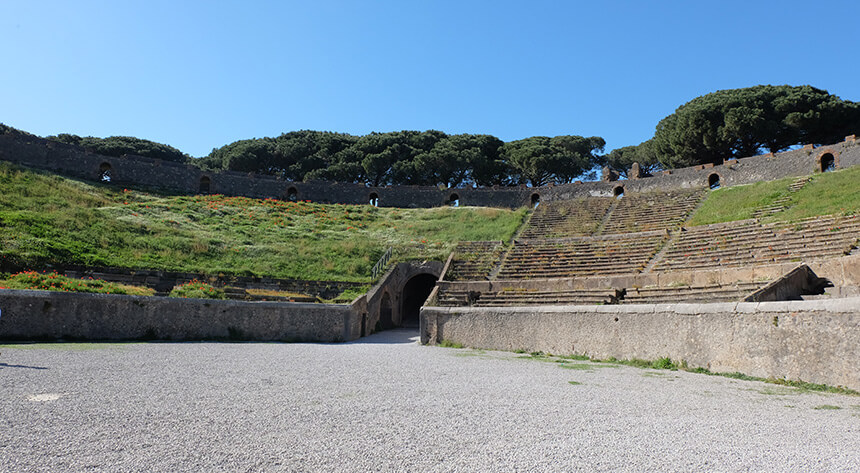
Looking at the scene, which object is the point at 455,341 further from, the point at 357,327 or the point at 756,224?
the point at 756,224

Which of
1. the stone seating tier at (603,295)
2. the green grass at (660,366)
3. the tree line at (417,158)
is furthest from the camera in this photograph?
the tree line at (417,158)

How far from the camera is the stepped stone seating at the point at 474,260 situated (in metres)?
22.3

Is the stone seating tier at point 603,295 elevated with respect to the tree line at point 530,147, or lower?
lower

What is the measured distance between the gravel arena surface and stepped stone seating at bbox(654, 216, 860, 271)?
414 inches

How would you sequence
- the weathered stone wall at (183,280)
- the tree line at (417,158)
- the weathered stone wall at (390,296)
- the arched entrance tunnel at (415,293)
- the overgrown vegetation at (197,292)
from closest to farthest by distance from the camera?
the overgrown vegetation at (197,292), the weathered stone wall at (183,280), the weathered stone wall at (390,296), the arched entrance tunnel at (415,293), the tree line at (417,158)

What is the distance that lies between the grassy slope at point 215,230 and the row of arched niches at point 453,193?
3.37 metres

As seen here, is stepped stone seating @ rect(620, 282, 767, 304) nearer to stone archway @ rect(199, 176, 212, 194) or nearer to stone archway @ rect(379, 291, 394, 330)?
stone archway @ rect(379, 291, 394, 330)

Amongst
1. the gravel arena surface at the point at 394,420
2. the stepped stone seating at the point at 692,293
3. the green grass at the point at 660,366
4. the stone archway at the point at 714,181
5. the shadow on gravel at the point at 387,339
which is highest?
the stone archway at the point at 714,181

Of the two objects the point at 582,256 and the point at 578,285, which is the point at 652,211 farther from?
the point at 578,285

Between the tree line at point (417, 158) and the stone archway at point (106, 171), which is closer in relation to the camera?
the stone archway at point (106, 171)

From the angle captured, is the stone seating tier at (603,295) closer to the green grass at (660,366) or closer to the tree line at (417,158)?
the green grass at (660,366)

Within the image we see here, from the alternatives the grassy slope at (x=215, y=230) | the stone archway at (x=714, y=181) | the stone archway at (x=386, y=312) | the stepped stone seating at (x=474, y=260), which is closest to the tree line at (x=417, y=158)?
the grassy slope at (x=215, y=230)

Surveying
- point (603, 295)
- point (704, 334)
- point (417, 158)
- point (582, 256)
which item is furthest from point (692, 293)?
point (417, 158)

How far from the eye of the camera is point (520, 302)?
56.6 ft
